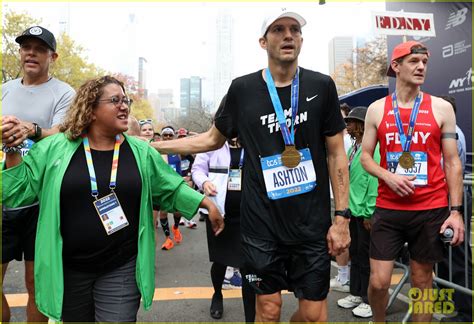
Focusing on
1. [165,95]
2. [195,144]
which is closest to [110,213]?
[195,144]

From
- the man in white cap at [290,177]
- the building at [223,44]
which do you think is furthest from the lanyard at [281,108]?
the building at [223,44]

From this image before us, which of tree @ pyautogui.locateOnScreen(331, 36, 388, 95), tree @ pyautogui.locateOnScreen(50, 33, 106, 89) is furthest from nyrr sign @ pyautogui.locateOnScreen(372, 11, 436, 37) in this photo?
tree @ pyautogui.locateOnScreen(50, 33, 106, 89)

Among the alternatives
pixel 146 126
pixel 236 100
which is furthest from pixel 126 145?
pixel 146 126

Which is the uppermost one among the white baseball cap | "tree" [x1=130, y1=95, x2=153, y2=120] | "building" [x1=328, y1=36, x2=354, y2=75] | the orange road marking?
"building" [x1=328, y1=36, x2=354, y2=75]

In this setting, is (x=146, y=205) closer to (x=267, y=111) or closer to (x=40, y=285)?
(x=40, y=285)

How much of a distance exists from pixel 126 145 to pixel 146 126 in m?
4.49

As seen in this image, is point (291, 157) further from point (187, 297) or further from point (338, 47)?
point (338, 47)

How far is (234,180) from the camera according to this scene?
350 cm

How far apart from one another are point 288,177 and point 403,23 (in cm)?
457

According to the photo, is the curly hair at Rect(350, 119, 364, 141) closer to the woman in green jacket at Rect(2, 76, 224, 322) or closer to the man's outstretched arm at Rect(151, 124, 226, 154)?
the man's outstretched arm at Rect(151, 124, 226, 154)

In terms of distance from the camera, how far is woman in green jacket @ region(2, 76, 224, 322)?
7.20ft

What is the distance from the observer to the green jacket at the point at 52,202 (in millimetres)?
2170

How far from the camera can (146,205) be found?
238 centimetres

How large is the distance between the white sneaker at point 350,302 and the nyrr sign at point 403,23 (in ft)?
12.5
